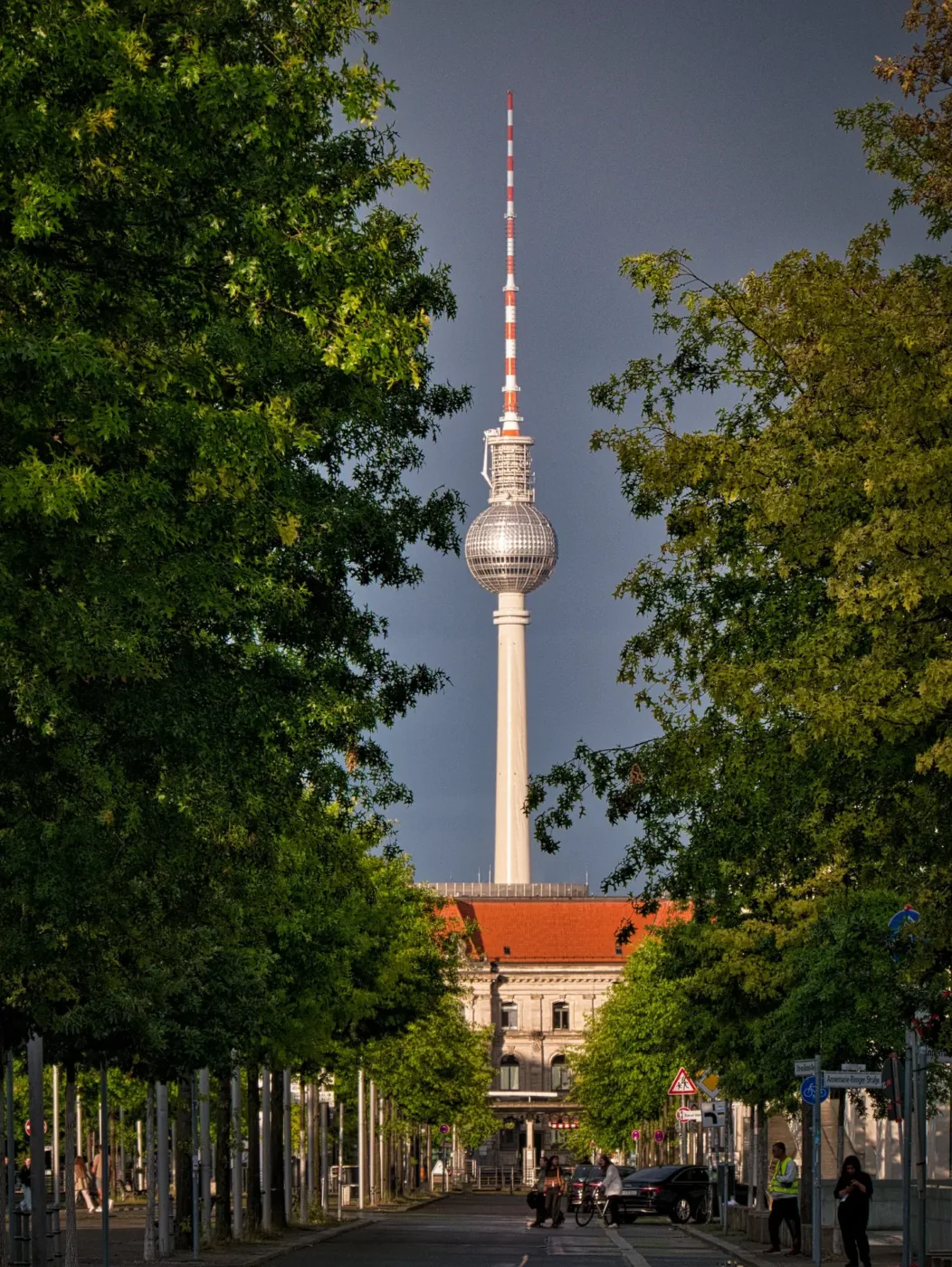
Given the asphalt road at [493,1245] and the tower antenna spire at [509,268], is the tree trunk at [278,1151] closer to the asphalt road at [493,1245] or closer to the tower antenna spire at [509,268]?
the asphalt road at [493,1245]

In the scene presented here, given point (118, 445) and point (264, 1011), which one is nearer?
point (118, 445)

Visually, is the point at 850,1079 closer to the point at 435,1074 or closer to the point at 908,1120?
the point at 908,1120

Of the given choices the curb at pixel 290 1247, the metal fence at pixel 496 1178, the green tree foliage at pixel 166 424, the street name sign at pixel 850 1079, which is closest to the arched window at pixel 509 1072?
the metal fence at pixel 496 1178

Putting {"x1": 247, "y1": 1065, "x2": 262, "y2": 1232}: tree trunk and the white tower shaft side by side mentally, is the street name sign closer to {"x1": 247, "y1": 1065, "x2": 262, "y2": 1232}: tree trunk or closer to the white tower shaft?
{"x1": 247, "y1": 1065, "x2": 262, "y2": 1232}: tree trunk

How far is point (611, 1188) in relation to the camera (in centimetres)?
5888

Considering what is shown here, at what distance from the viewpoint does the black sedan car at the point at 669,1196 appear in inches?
2400

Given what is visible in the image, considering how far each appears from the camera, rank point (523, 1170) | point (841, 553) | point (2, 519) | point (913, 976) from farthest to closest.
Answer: point (523, 1170) → point (913, 976) → point (841, 553) → point (2, 519)

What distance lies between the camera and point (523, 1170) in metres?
146

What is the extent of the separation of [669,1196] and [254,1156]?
75.2 feet

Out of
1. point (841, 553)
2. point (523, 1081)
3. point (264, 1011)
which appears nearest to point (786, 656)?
point (841, 553)

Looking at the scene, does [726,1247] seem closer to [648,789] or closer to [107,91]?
[648,789]

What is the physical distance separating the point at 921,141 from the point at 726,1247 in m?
24.5

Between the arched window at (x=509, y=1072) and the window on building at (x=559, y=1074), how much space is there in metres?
2.62

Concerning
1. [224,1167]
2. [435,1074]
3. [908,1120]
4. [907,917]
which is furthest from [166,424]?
[435,1074]
